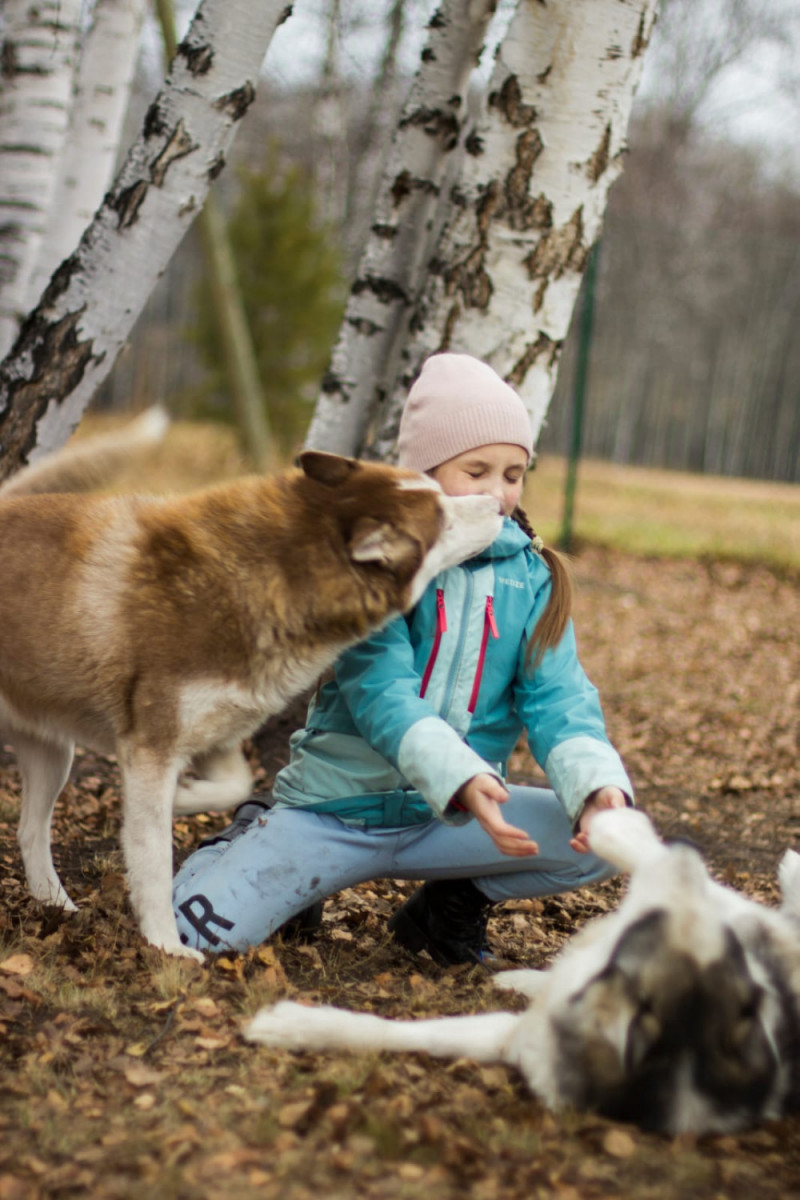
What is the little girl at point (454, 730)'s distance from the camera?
3.37m

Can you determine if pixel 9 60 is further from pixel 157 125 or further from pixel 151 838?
Answer: pixel 151 838

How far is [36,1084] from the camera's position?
98.8 inches

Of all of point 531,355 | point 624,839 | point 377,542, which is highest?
point 531,355

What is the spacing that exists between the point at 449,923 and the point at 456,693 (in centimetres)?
81

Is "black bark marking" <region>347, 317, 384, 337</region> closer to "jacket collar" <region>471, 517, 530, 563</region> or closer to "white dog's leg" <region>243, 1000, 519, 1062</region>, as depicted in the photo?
"jacket collar" <region>471, 517, 530, 563</region>

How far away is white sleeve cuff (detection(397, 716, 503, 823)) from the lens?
2930 millimetres

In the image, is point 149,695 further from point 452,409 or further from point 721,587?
point 721,587

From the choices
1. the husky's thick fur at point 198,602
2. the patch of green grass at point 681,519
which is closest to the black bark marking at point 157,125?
the husky's thick fur at point 198,602

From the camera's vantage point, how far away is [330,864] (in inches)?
134

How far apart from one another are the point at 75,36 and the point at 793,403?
23844 millimetres

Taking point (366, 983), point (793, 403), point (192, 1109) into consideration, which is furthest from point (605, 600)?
point (793, 403)

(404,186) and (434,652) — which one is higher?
(404,186)

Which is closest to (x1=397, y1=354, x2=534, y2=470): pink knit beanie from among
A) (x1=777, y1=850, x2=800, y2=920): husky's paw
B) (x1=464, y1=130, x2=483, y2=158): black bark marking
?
(x1=777, y1=850, x2=800, y2=920): husky's paw

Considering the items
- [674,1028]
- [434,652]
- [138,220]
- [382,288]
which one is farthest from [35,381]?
[674,1028]
